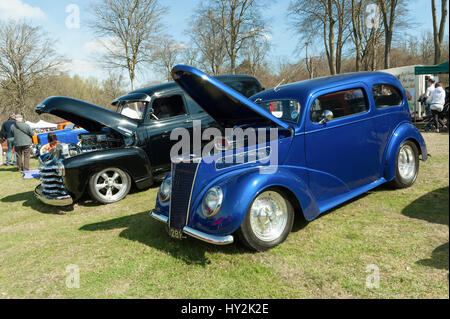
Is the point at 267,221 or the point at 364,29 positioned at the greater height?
the point at 364,29

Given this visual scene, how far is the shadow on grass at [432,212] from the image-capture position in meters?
3.04

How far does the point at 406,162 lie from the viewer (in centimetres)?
529

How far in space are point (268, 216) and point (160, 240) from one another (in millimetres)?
1521

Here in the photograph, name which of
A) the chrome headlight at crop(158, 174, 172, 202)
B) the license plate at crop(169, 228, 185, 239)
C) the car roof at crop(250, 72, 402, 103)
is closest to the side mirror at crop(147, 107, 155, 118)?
the car roof at crop(250, 72, 402, 103)

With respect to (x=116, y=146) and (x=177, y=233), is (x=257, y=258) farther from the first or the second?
(x=116, y=146)

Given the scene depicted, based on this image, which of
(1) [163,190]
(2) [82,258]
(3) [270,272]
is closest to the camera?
(3) [270,272]

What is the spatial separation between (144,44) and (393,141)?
21.1 meters

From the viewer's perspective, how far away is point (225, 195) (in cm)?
333

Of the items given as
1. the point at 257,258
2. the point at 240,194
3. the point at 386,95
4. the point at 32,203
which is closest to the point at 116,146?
the point at 32,203

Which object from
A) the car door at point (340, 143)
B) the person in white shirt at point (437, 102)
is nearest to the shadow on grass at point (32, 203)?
the car door at point (340, 143)

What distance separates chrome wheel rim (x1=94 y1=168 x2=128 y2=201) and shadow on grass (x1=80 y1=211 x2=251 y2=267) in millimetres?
1198

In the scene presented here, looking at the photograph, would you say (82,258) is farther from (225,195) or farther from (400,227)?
(400,227)

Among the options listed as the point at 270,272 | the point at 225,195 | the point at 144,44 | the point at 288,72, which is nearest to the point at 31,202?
the point at 225,195

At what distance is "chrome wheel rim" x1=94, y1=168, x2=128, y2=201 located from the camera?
622 cm
